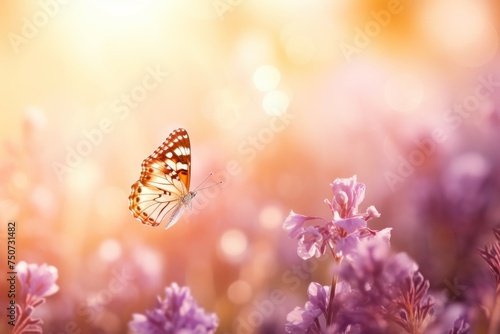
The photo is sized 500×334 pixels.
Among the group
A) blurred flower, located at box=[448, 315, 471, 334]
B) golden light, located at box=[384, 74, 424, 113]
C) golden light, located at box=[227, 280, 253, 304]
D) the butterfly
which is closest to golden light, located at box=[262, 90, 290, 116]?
golden light, located at box=[384, 74, 424, 113]

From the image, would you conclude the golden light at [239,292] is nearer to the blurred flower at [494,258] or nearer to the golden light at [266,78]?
the golden light at [266,78]

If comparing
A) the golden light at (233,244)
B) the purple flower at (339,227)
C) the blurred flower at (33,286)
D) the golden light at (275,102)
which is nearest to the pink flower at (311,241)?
the purple flower at (339,227)

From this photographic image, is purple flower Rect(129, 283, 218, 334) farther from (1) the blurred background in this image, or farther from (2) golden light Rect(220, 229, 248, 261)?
(2) golden light Rect(220, 229, 248, 261)

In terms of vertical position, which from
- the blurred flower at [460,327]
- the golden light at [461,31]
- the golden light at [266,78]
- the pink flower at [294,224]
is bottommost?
the blurred flower at [460,327]

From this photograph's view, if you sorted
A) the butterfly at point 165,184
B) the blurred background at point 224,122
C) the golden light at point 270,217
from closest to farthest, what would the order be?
the butterfly at point 165,184, the blurred background at point 224,122, the golden light at point 270,217

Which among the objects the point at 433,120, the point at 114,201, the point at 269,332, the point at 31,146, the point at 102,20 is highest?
the point at 102,20

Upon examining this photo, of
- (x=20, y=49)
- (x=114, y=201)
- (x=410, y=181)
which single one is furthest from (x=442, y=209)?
(x=20, y=49)

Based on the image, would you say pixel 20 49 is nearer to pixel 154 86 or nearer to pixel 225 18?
pixel 154 86
